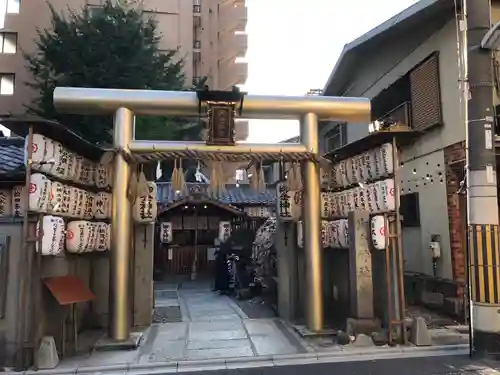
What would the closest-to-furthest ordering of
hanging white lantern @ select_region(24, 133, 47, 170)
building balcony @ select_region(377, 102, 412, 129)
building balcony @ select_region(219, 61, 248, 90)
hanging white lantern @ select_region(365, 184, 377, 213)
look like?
1. hanging white lantern @ select_region(24, 133, 47, 170)
2. hanging white lantern @ select_region(365, 184, 377, 213)
3. building balcony @ select_region(377, 102, 412, 129)
4. building balcony @ select_region(219, 61, 248, 90)

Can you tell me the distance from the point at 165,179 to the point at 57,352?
21.3 m

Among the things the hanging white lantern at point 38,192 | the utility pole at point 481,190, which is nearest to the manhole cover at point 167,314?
the hanging white lantern at point 38,192

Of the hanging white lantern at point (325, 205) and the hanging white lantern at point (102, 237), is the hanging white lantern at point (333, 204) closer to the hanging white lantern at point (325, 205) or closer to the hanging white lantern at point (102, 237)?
the hanging white lantern at point (325, 205)

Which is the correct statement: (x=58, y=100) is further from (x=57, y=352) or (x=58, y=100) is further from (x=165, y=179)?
(x=165, y=179)

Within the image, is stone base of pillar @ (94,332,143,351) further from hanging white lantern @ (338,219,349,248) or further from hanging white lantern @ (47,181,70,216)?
hanging white lantern @ (338,219,349,248)

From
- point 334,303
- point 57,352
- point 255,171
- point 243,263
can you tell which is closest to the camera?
point 57,352

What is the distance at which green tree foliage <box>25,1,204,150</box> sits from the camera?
73.5ft

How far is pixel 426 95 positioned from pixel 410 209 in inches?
162

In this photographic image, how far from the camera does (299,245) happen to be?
1200 cm

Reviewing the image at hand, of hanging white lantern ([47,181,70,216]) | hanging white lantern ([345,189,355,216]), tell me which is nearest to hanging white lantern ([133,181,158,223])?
hanging white lantern ([47,181,70,216])

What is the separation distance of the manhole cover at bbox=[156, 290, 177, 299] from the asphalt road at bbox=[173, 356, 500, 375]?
9990 mm

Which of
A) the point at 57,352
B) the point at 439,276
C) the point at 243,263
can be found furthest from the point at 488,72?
the point at 243,263

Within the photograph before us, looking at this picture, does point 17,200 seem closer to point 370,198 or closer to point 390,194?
point 370,198

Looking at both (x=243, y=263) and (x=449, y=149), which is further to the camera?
(x=243, y=263)
